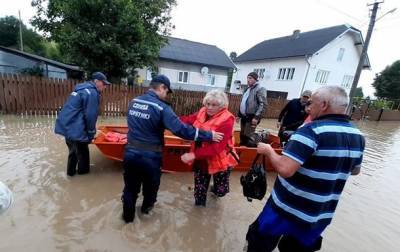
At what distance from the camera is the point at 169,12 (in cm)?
1462

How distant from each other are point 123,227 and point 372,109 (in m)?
22.9

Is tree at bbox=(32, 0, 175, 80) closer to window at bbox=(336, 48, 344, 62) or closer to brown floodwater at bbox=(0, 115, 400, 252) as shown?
brown floodwater at bbox=(0, 115, 400, 252)

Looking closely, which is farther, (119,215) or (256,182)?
(119,215)

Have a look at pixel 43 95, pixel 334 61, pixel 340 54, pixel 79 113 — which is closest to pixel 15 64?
pixel 43 95

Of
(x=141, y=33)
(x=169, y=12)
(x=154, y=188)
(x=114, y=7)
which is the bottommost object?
(x=154, y=188)

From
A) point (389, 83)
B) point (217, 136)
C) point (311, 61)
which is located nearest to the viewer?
point (217, 136)

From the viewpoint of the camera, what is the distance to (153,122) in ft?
8.72

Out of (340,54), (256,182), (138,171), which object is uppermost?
(340,54)

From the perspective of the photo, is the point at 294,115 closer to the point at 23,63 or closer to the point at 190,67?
the point at 23,63

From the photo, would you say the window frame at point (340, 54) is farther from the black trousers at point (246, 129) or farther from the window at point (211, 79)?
the black trousers at point (246, 129)

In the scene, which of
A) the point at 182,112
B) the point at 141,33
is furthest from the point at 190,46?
the point at 182,112

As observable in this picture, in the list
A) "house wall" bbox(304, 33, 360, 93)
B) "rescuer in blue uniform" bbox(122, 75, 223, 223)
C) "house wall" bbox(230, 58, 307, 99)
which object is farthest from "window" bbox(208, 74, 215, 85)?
"rescuer in blue uniform" bbox(122, 75, 223, 223)

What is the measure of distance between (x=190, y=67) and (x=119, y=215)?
21.6m

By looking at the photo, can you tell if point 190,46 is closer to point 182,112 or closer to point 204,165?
point 182,112
